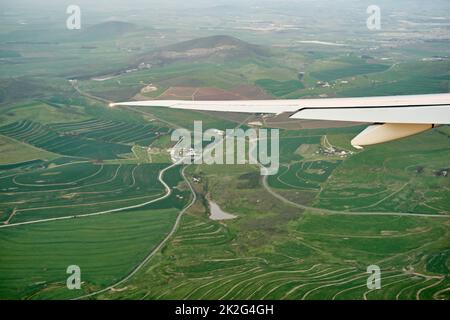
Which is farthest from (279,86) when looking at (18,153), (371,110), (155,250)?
(371,110)

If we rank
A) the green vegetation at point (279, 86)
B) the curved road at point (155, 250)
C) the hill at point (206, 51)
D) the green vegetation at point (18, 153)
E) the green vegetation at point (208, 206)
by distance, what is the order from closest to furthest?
the curved road at point (155, 250)
the green vegetation at point (208, 206)
the green vegetation at point (18, 153)
the green vegetation at point (279, 86)
the hill at point (206, 51)

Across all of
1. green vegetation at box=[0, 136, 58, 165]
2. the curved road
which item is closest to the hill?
green vegetation at box=[0, 136, 58, 165]

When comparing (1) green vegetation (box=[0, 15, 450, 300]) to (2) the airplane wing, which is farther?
(1) green vegetation (box=[0, 15, 450, 300])

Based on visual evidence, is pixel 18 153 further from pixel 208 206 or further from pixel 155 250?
pixel 155 250

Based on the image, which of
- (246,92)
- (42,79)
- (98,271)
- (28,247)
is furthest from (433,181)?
(42,79)

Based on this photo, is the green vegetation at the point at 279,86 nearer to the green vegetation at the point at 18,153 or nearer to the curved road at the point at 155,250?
the green vegetation at the point at 18,153

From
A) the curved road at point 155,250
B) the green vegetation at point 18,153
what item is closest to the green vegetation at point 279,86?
the green vegetation at point 18,153

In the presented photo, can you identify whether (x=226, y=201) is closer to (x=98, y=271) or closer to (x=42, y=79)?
(x=98, y=271)

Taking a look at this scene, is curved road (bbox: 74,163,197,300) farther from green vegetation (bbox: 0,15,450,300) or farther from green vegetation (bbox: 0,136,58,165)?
green vegetation (bbox: 0,136,58,165)
